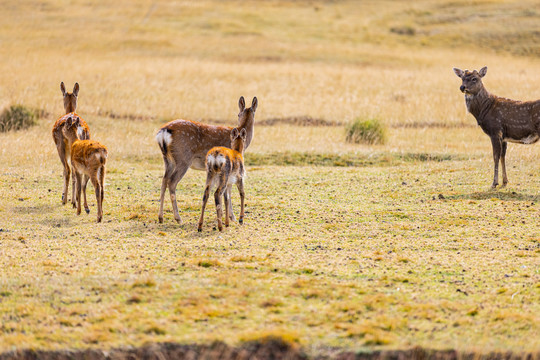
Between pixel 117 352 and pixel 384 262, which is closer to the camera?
pixel 117 352

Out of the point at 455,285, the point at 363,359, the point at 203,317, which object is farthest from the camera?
the point at 455,285

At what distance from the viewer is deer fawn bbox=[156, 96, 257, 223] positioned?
35.4 ft

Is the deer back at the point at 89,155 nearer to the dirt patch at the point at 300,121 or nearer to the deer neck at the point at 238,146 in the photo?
the deer neck at the point at 238,146

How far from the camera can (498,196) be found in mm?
12336

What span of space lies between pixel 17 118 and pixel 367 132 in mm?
9909

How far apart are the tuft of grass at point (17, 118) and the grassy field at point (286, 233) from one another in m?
0.47

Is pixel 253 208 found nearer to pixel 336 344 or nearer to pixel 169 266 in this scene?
pixel 169 266

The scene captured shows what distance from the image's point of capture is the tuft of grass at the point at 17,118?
2030cm

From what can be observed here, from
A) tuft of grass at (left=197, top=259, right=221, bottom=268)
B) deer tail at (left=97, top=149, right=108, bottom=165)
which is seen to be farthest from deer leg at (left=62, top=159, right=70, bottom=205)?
tuft of grass at (left=197, top=259, right=221, bottom=268)

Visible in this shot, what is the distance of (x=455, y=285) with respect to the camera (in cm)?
764

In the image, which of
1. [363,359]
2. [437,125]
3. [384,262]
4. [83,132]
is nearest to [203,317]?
[363,359]

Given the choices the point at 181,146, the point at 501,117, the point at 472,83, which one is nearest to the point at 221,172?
the point at 181,146

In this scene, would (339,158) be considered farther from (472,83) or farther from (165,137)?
(165,137)

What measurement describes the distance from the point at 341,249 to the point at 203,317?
293 cm
